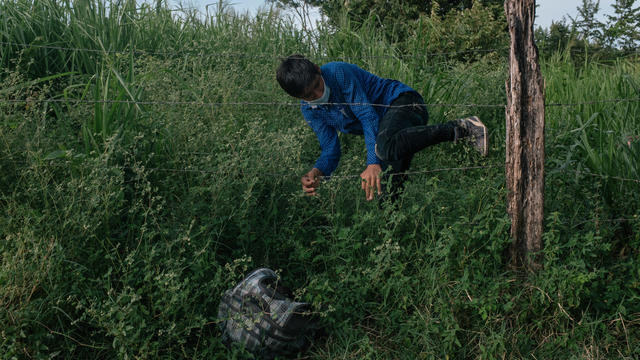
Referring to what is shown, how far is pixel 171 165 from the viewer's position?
332 cm

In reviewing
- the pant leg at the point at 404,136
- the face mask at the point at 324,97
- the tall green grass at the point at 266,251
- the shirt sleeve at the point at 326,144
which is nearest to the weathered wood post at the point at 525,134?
the tall green grass at the point at 266,251

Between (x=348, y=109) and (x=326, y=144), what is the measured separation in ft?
1.08

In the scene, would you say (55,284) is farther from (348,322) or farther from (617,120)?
(617,120)

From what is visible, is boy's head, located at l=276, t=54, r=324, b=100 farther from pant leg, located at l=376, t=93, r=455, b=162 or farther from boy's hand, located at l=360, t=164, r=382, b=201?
boy's hand, located at l=360, t=164, r=382, b=201

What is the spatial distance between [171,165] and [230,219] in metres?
0.63

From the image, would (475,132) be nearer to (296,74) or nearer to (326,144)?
(326,144)

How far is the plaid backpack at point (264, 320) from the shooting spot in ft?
8.13

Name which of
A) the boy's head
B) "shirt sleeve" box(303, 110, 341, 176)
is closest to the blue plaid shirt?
"shirt sleeve" box(303, 110, 341, 176)

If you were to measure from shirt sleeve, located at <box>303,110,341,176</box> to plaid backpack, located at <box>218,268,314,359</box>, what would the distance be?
1.22 metres

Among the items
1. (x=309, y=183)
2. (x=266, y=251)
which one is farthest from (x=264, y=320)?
(x=309, y=183)

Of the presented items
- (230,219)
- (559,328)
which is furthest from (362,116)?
(559,328)

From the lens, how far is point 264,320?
249 centimetres

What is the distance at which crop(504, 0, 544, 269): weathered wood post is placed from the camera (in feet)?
8.63

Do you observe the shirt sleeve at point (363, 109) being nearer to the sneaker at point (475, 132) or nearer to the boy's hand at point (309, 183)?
the boy's hand at point (309, 183)
